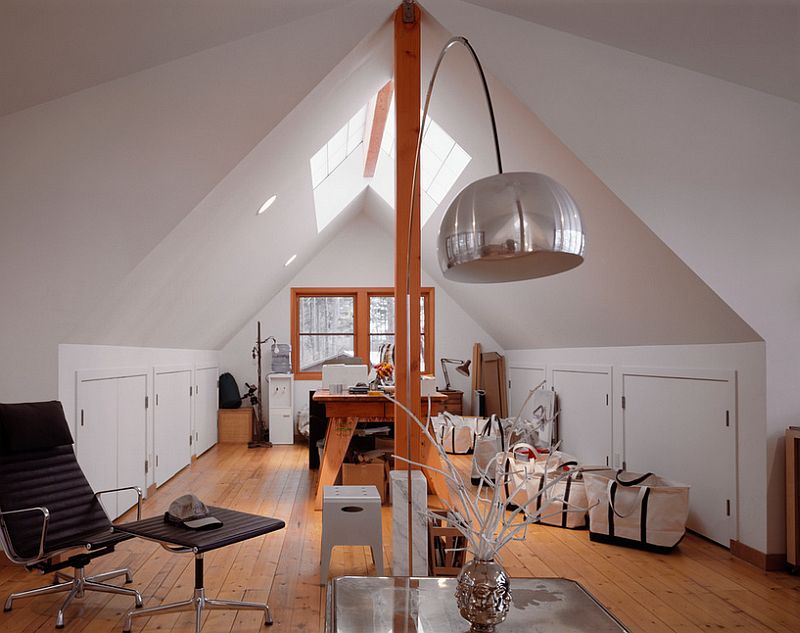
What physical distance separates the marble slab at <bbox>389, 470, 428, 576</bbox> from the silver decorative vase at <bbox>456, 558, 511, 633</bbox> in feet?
6.34

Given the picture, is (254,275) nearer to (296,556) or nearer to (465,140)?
(465,140)

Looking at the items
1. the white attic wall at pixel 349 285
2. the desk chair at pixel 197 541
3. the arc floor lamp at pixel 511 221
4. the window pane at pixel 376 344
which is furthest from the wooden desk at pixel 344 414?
the window pane at pixel 376 344

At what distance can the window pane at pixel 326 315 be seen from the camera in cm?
988

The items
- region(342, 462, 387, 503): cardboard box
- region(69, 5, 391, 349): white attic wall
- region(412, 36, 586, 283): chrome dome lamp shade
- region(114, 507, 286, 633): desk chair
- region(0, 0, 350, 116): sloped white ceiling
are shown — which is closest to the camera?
region(412, 36, 586, 283): chrome dome lamp shade

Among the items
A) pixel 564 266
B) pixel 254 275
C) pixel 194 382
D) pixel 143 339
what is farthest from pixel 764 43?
pixel 194 382

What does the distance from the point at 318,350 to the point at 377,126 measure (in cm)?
392

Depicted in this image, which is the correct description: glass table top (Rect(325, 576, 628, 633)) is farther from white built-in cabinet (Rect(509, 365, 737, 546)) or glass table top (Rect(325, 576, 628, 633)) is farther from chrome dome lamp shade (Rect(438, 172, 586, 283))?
white built-in cabinet (Rect(509, 365, 737, 546))

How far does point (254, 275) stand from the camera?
24.3 ft

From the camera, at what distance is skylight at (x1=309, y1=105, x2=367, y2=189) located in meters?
6.55

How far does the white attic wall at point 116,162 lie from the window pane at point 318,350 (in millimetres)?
5838

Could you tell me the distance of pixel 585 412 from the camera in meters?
6.43

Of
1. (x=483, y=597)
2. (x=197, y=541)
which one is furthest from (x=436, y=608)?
(x=197, y=541)

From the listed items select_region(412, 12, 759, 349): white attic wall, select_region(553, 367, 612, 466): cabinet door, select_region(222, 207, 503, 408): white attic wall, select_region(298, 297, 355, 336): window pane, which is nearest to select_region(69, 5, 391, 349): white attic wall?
select_region(412, 12, 759, 349): white attic wall

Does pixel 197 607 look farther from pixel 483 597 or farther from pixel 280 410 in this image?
pixel 280 410
